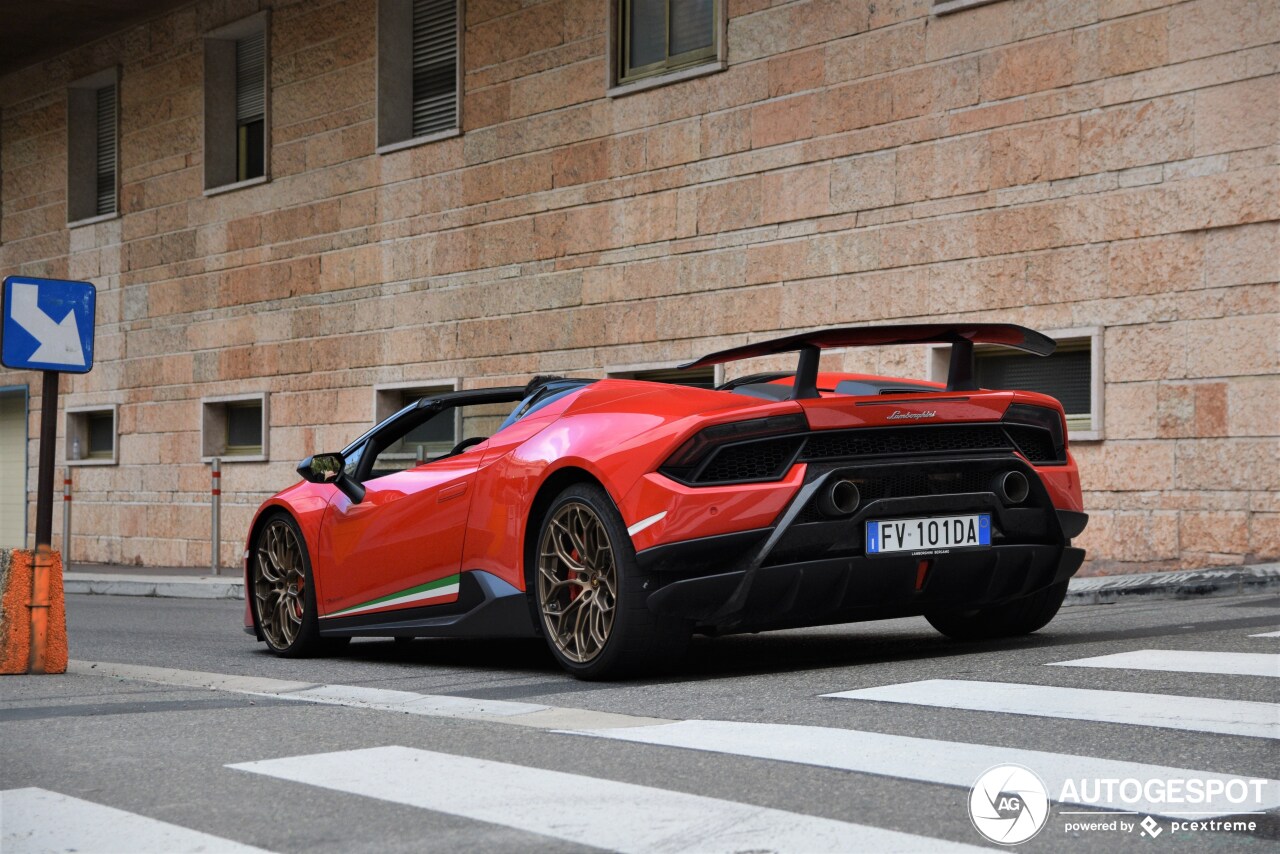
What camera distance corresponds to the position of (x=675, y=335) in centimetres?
1424

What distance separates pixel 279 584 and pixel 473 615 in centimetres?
194

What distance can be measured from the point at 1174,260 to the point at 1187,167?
614mm

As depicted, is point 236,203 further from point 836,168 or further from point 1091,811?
point 1091,811

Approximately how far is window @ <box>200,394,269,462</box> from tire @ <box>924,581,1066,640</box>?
13.8m

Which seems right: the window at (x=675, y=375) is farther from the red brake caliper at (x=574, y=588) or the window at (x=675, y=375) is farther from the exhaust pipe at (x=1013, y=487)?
the red brake caliper at (x=574, y=588)

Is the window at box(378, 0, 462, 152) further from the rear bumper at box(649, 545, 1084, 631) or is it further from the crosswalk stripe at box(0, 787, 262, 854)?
the crosswalk stripe at box(0, 787, 262, 854)

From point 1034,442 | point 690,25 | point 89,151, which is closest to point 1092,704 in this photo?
point 1034,442

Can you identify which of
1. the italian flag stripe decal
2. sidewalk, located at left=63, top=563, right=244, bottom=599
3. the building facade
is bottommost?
sidewalk, located at left=63, top=563, right=244, bottom=599

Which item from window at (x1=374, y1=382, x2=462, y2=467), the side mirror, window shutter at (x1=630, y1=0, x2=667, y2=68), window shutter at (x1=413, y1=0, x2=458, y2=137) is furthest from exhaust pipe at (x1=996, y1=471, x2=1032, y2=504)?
window shutter at (x1=413, y1=0, x2=458, y2=137)

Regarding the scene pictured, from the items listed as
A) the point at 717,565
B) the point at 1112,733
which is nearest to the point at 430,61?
the point at 717,565

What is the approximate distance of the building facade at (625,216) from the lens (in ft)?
34.9

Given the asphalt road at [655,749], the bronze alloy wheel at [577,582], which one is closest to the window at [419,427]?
the asphalt road at [655,749]

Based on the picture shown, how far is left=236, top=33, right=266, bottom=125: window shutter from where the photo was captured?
65.6ft

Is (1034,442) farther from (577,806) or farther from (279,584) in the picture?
(279,584)
